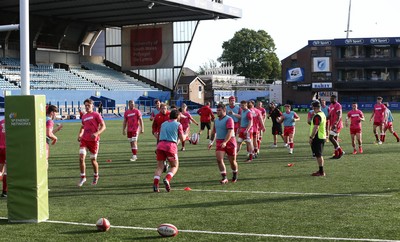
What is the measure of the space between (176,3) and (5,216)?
4004 cm

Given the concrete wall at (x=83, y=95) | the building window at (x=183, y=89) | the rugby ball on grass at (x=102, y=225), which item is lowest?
the rugby ball on grass at (x=102, y=225)

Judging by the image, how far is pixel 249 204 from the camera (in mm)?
10539

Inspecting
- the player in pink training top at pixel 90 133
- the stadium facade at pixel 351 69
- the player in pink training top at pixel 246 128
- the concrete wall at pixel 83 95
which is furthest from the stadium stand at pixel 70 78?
the player in pink training top at pixel 90 133

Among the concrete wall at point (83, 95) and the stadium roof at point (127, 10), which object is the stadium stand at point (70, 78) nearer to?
the concrete wall at point (83, 95)

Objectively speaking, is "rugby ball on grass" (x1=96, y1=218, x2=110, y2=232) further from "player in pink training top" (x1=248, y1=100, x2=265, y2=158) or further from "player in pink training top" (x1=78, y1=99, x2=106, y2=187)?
"player in pink training top" (x1=248, y1=100, x2=265, y2=158)

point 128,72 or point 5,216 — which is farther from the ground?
point 128,72

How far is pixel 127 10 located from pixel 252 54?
61487mm

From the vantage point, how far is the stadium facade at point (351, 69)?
8331cm

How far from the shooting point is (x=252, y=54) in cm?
11500

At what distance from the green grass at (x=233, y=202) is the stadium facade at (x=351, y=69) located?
67947 millimetres

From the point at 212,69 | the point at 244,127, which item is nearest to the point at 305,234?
the point at 244,127

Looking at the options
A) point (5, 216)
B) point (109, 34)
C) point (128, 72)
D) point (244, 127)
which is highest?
point (109, 34)

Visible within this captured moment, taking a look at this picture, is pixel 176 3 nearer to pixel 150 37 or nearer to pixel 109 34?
pixel 150 37

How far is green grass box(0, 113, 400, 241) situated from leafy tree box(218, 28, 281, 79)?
96305mm
